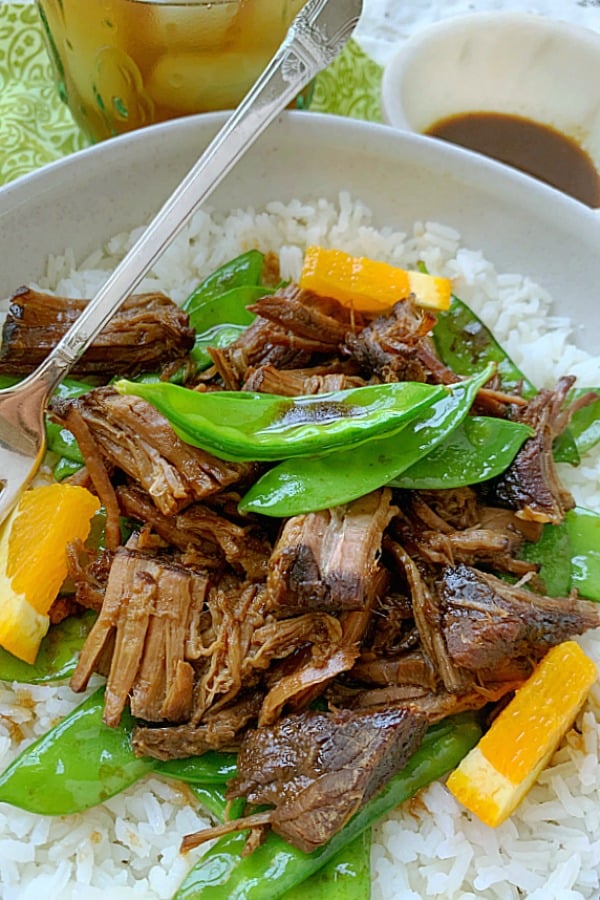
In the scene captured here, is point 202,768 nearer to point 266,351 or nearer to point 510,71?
point 266,351

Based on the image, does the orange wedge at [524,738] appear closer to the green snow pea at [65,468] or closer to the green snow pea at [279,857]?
the green snow pea at [279,857]

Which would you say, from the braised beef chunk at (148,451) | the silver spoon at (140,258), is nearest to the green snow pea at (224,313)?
the silver spoon at (140,258)

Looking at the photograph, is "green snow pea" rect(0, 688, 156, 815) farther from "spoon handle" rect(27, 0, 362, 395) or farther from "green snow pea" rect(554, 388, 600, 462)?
"green snow pea" rect(554, 388, 600, 462)

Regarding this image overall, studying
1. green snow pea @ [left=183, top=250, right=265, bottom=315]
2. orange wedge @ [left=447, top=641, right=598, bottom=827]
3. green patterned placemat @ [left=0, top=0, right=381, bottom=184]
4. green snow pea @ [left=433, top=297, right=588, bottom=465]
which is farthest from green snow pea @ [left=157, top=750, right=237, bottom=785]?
green patterned placemat @ [left=0, top=0, right=381, bottom=184]

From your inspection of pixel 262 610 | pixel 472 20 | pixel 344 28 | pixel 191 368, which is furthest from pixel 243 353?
pixel 472 20

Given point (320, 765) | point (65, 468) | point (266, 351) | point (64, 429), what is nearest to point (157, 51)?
point (266, 351)

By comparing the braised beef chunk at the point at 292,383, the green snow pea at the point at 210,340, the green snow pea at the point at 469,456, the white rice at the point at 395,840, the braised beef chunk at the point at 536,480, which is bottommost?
the white rice at the point at 395,840

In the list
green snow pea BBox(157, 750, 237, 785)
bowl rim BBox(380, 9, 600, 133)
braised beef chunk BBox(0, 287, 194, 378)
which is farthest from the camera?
bowl rim BBox(380, 9, 600, 133)
